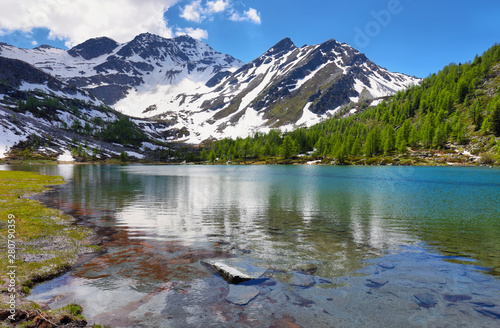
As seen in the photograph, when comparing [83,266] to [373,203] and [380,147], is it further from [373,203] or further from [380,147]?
[380,147]

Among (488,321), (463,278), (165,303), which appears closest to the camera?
(488,321)

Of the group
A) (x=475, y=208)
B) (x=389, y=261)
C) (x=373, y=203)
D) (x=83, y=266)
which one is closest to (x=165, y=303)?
(x=83, y=266)

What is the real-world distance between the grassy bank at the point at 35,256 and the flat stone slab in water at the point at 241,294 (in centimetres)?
517

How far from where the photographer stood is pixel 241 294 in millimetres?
10703

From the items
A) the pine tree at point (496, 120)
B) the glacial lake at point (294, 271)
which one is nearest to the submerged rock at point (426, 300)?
the glacial lake at point (294, 271)

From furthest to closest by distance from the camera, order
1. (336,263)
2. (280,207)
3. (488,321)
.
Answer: (280,207)
(336,263)
(488,321)

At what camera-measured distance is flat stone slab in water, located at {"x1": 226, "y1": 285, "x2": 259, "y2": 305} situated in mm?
10152

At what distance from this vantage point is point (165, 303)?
980 cm

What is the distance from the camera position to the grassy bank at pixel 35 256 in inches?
313

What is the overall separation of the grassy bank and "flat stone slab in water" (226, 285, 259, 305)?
16.9 feet

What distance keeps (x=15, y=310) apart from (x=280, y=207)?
27930mm

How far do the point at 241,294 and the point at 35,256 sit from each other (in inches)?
457

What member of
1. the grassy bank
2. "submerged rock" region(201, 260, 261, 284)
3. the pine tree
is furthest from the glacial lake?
the pine tree

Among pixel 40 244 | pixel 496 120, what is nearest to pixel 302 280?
pixel 40 244
